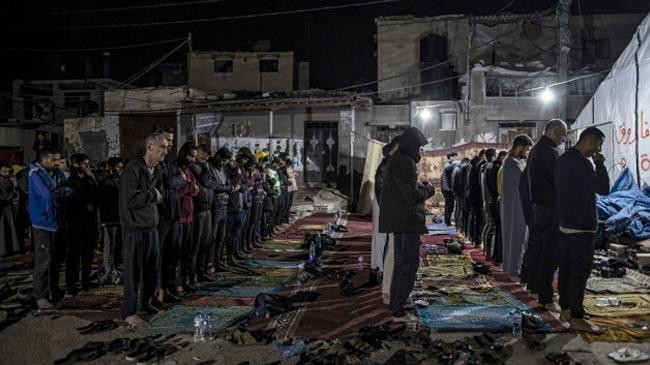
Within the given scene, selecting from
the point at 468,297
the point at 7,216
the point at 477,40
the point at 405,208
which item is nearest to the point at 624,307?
the point at 468,297

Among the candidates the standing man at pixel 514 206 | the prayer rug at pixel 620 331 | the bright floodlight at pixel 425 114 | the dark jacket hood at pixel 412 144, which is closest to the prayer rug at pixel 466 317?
the prayer rug at pixel 620 331

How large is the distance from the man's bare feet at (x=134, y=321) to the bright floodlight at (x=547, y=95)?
725 inches

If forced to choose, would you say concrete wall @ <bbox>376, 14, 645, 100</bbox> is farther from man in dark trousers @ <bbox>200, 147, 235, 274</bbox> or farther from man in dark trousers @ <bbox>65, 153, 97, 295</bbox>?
man in dark trousers @ <bbox>65, 153, 97, 295</bbox>

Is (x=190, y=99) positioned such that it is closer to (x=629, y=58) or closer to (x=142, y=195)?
(x=629, y=58)

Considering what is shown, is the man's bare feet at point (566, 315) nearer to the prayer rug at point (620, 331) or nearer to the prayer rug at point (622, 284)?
the prayer rug at point (620, 331)

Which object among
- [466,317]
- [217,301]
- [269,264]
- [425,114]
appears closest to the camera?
[466,317]

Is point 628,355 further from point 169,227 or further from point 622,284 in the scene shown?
point 169,227

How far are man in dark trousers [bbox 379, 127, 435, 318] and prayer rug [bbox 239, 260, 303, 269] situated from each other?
12.8 feet

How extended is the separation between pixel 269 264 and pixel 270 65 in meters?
24.1

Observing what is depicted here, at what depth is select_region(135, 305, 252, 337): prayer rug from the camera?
219 inches

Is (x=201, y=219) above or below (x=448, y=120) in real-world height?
below

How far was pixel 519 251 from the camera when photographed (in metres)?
7.89

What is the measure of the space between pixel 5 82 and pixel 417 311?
4616 centimetres

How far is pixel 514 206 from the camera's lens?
25.7 feet
